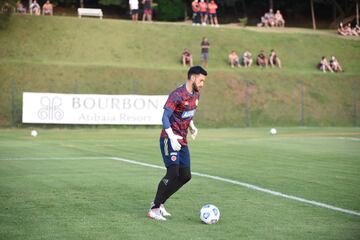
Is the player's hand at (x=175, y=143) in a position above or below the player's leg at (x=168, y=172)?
above

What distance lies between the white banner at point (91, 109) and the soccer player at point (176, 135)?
95.3 ft

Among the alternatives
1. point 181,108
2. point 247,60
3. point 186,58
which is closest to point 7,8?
point 186,58

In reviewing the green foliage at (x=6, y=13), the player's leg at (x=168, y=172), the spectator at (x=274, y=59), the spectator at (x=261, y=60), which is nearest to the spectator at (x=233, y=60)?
the spectator at (x=261, y=60)

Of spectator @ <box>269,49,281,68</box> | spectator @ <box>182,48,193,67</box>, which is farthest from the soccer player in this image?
spectator @ <box>269,49,281,68</box>

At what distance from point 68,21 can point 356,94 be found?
22.9 m

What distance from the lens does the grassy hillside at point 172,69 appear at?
45219 mm

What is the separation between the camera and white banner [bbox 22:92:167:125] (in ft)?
127

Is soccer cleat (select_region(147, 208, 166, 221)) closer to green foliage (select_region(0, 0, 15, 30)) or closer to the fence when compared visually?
the fence

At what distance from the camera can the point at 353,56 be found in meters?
58.7

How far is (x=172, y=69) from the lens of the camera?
160 feet

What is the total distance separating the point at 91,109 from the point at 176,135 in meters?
30.2

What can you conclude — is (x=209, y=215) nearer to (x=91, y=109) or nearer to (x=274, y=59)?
(x=91, y=109)

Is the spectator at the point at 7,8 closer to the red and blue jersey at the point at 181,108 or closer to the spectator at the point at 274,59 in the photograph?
the spectator at the point at 274,59

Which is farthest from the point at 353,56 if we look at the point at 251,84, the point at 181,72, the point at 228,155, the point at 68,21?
the point at 228,155
